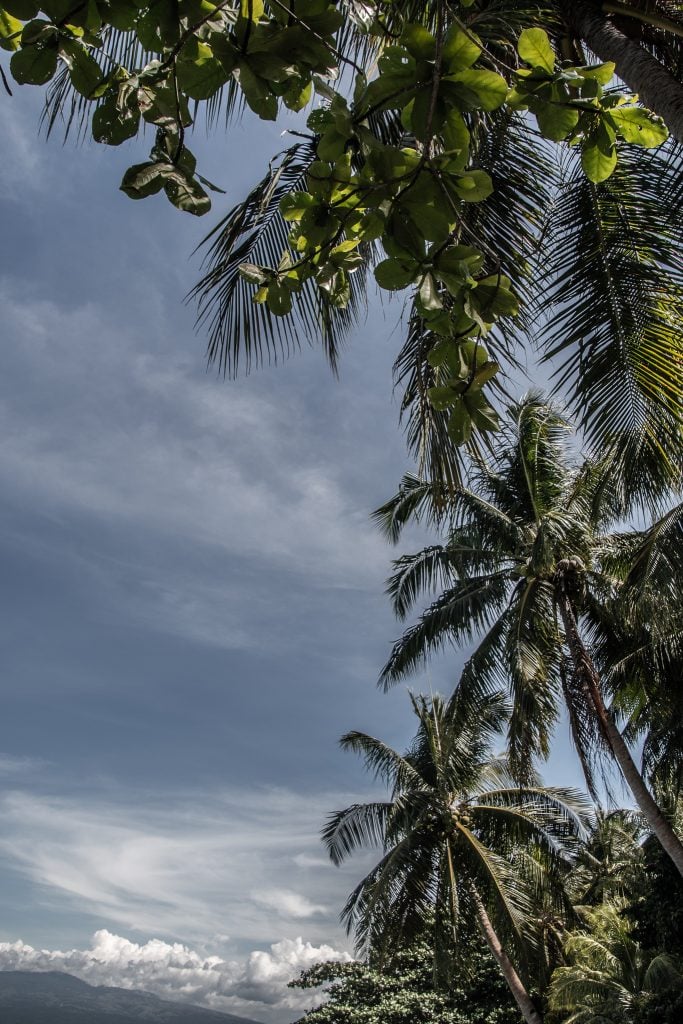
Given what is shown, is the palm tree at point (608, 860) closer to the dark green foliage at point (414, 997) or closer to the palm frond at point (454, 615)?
the dark green foliage at point (414, 997)

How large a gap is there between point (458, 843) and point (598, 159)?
41.3 feet

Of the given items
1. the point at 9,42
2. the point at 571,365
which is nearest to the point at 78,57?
the point at 9,42

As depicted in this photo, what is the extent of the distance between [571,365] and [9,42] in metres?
3.18

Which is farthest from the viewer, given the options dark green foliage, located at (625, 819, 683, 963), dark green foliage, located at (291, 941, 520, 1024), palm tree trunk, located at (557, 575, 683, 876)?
dark green foliage, located at (291, 941, 520, 1024)

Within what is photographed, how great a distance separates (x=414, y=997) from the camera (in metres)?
15.4

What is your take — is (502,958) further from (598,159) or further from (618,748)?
(598,159)

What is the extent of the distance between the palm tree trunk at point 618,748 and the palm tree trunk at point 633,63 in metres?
7.04

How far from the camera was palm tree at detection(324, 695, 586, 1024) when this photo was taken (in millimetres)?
10742

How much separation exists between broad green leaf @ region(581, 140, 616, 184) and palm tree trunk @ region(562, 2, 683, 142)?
163 centimetres

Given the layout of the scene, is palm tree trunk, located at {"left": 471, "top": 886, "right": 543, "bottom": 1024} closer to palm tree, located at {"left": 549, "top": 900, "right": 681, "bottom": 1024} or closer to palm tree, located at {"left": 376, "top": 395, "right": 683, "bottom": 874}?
palm tree, located at {"left": 549, "top": 900, "right": 681, "bottom": 1024}

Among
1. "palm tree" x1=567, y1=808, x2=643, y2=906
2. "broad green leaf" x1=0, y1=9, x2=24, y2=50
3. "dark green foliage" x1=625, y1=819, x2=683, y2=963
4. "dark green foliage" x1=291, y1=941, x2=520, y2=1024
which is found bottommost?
"dark green foliage" x1=291, y1=941, x2=520, y2=1024

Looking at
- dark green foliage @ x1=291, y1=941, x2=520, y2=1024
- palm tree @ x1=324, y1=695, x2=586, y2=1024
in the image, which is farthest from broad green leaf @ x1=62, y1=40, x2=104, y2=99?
dark green foliage @ x1=291, y1=941, x2=520, y2=1024

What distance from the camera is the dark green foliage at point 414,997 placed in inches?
586

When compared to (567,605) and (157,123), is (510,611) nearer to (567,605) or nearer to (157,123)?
(567,605)
